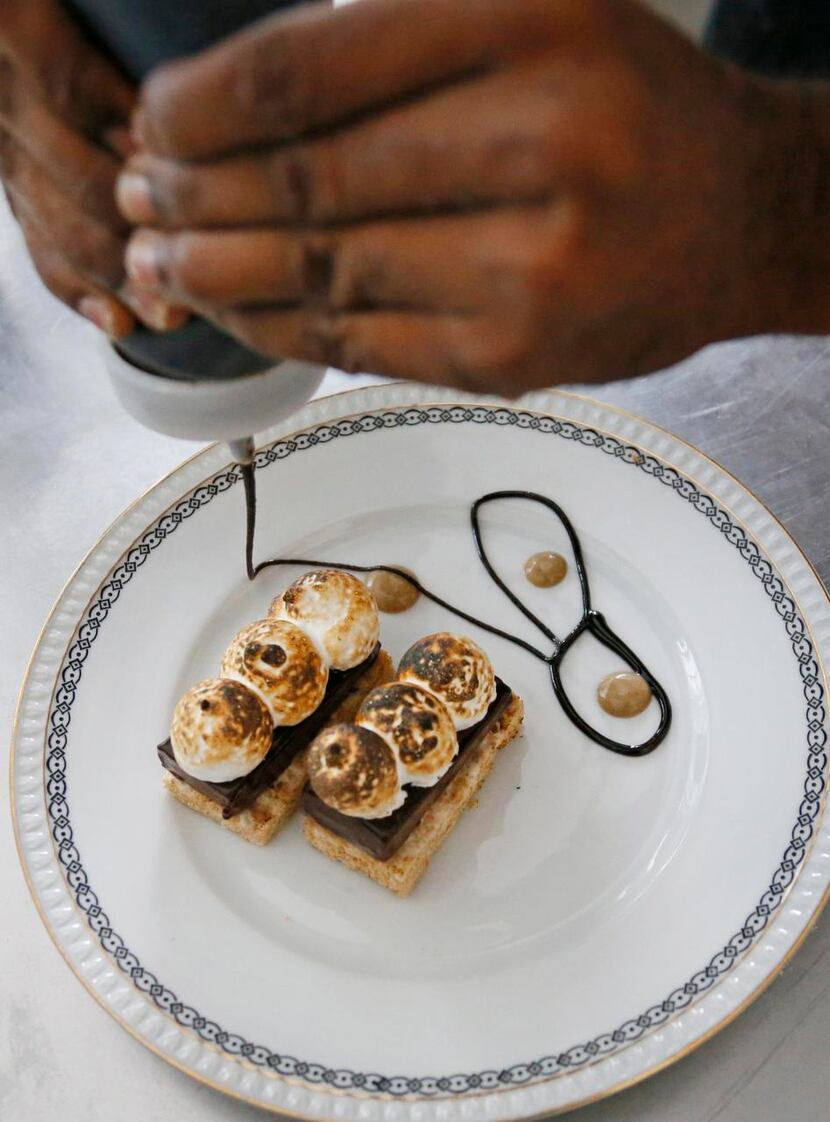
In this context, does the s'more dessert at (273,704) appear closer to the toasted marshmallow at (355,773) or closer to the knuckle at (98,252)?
the toasted marshmallow at (355,773)

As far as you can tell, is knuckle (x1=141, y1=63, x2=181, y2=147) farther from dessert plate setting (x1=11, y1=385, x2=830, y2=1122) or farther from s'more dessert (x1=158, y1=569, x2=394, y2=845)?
dessert plate setting (x1=11, y1=385, x2=830, y2=1122)

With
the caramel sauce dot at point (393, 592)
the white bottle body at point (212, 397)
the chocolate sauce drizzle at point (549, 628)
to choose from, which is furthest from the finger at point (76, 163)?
the caramel sauce dot at point (393, 592)

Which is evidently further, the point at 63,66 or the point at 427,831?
the point at 427,831

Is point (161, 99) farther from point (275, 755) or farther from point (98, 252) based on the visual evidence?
point (275, 755)

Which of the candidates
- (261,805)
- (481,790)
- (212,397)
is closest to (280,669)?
(261,805)

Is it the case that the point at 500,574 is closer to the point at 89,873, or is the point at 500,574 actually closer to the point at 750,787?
the point at 750,787

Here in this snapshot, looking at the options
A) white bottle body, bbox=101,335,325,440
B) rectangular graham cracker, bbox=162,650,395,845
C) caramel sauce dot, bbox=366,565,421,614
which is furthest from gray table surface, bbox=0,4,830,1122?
white bottle body, bbox=101,335,325,440

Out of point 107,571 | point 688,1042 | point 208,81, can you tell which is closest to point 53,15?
point 208,81
